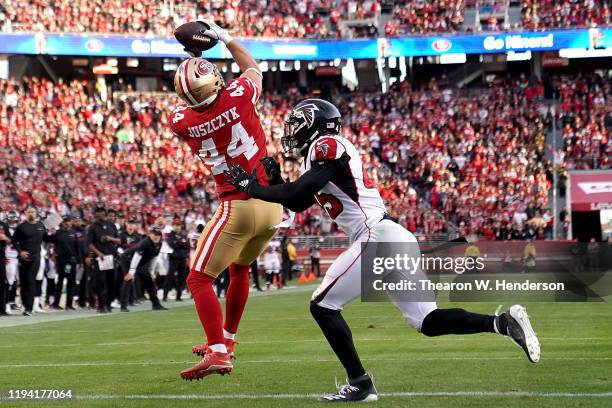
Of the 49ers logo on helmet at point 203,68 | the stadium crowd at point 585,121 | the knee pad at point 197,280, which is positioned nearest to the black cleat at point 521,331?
the knee pad at point 197,280

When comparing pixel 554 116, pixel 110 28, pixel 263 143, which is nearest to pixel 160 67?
pixel 110 28

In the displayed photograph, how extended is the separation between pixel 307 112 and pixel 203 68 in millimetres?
982

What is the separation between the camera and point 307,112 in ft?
23.5

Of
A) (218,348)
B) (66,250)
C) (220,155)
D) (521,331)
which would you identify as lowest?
(66,250)

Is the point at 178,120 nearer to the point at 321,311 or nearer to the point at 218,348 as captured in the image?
the point at 218,348

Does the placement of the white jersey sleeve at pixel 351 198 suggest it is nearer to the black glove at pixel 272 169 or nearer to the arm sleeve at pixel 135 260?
the black glove at pixel 272 169

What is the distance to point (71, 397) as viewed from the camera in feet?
23.9

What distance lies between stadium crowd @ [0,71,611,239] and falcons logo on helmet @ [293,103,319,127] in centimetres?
2123

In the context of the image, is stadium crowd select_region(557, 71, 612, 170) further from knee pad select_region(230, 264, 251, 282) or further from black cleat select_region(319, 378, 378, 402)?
black cleat select_region(319, 378, 378, 402)

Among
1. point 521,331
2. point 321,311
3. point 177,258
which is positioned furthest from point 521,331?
point 177,258

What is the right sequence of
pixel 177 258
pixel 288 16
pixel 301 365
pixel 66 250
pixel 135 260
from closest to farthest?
pixel 301 365 < pixel 135 260 < pixel 66 250 < pixel 177 258 < pixel 288 16

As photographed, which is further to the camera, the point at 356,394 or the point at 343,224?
the point at 343,224

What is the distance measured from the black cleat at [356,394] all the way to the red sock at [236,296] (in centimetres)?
155

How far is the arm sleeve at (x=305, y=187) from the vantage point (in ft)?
22.6
